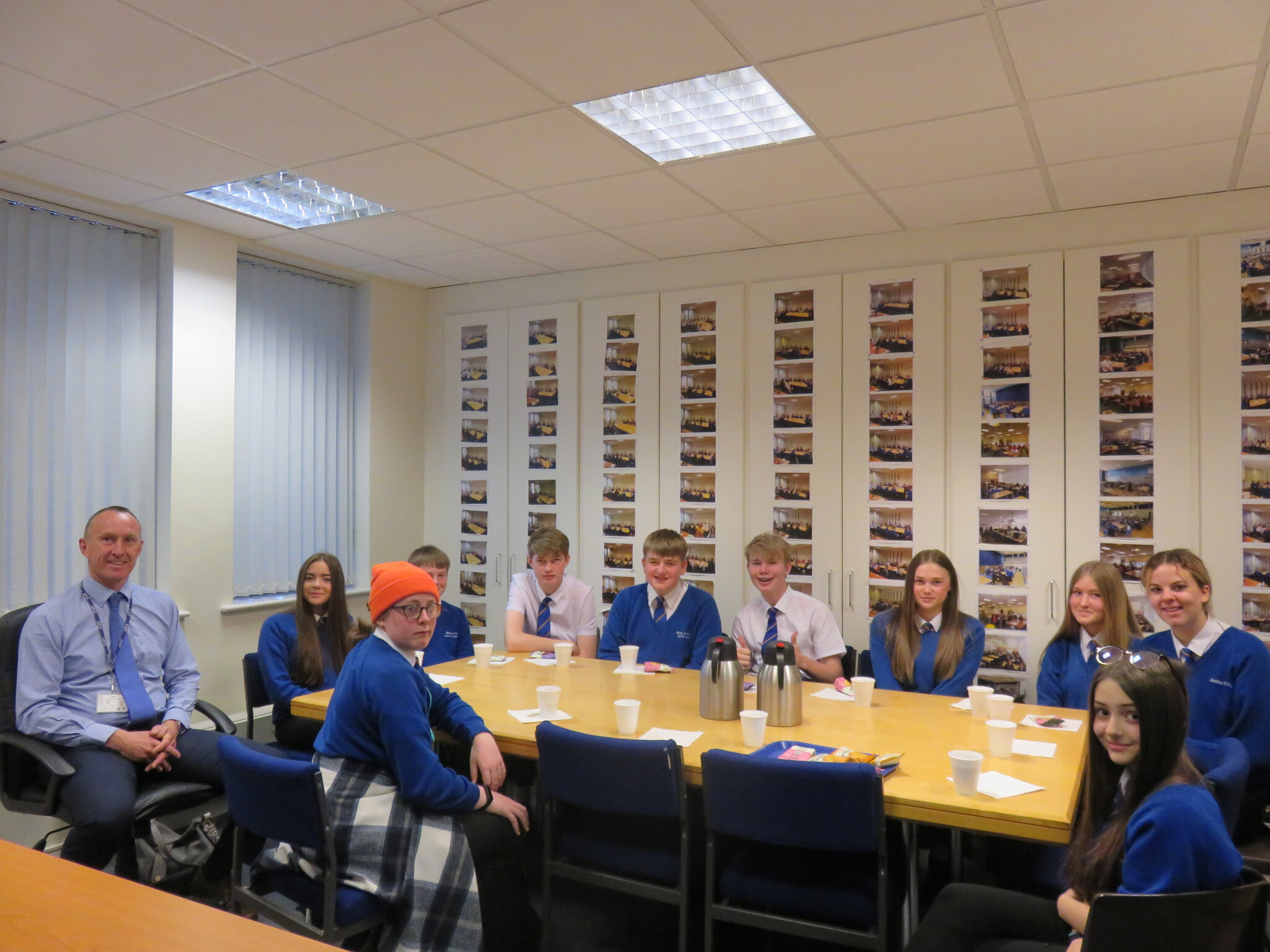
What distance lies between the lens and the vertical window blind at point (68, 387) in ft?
14.6

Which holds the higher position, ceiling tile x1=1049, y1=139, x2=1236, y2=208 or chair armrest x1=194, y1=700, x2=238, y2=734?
ceiling tile x1=1049, y1=139, x2=1236, y2=208

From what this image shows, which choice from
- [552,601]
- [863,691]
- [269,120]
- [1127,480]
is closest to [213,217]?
[269,120]

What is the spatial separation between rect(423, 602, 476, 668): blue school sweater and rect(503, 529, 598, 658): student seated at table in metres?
0.23

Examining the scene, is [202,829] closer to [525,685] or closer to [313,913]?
[313,913]

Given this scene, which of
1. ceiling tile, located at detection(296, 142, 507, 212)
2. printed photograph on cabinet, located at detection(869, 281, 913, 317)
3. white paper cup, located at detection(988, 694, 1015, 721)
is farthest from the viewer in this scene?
printed photograph on cabinet, located at detection(869, 281, 913, 317)

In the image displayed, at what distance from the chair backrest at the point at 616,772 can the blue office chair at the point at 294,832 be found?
60 cm

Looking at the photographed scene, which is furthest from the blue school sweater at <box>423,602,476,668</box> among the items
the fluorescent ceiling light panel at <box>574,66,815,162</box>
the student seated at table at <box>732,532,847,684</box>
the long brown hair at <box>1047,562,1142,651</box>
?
the long brown hair at <box>1047,562,1142,651</box>

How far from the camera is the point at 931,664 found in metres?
3.67

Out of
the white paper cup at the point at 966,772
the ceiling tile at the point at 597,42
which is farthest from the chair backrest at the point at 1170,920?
the ceiling tile at the point at 597,42

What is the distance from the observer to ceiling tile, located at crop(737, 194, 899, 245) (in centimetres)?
466

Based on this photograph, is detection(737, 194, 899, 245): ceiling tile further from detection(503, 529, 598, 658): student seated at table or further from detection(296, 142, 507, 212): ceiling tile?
detection(503, 529, 598, 658): student seated at table

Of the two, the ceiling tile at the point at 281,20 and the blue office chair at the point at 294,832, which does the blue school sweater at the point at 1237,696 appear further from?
the ceiling tile at the point at 281,20

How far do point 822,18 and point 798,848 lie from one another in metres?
Result: 2.52

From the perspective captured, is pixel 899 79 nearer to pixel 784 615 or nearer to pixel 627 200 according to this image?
pixel 627 200
